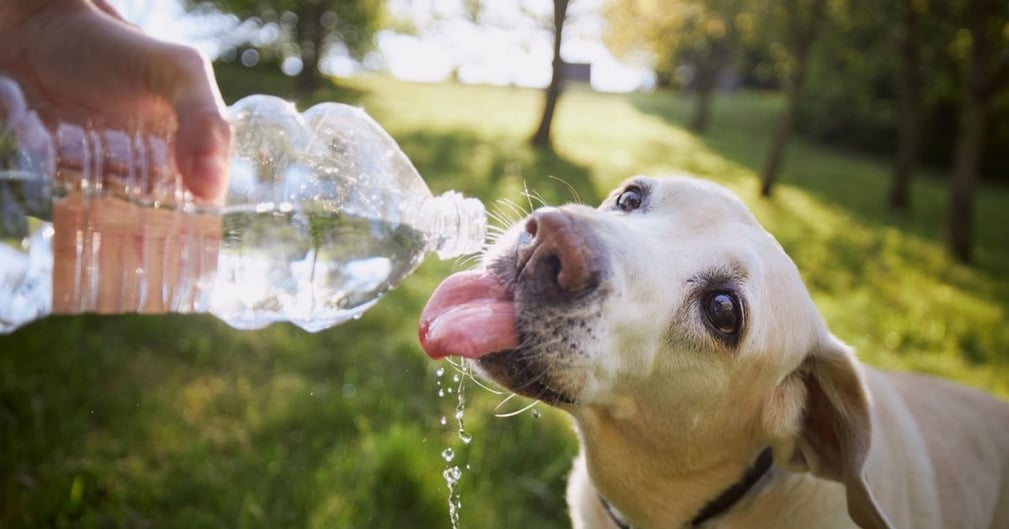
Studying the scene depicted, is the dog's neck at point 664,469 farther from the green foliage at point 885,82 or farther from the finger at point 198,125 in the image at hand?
the green foliage at point 885,82

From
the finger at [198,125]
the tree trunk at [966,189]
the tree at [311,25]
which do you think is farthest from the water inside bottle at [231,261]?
the tree at [311,25]

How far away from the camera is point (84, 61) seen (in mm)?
2254

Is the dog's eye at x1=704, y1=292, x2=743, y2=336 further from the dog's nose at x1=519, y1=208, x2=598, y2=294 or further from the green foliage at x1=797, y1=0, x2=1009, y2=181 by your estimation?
the green foliage at x1=797, y1=0, x2=1009, y2=181

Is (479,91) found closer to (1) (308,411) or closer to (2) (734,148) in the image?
(2) (734,148)

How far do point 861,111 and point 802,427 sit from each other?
2872cm

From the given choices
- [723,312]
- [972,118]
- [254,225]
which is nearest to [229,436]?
[254,225]

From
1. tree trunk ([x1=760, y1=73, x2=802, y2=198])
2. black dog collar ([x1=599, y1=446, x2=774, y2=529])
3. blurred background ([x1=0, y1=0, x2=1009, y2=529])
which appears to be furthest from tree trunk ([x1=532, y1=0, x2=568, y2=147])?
black dog collar ([x1=599, y1=446, x2=774, y2=529])

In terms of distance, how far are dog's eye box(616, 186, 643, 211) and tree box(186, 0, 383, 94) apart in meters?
18.4

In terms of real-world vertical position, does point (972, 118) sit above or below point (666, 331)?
above

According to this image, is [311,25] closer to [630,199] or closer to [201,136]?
[630,199]

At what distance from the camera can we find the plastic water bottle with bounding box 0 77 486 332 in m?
2.30

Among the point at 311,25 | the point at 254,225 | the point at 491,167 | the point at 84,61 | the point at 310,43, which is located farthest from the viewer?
the point at 311,25

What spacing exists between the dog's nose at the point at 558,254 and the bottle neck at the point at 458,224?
0.53m

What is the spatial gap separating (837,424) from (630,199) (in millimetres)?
1003
